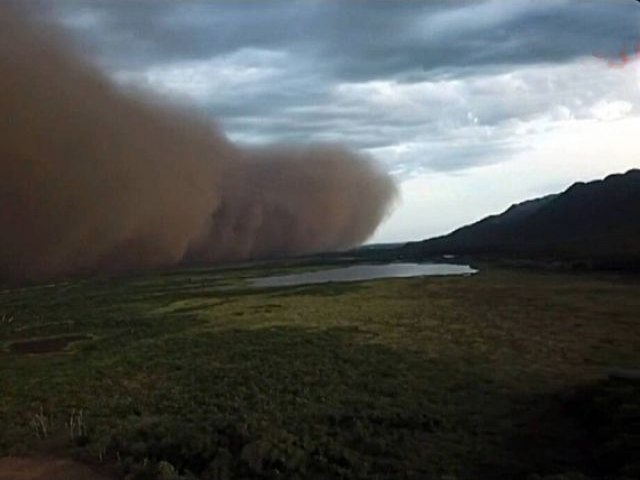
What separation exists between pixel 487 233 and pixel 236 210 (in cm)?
4336

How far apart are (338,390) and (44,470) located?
6.55 metres

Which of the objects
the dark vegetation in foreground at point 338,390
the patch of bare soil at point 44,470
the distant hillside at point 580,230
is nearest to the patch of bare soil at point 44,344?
the dark vegetation in foreground at point 338,390

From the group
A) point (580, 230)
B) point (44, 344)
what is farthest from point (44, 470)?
point (580, 230)

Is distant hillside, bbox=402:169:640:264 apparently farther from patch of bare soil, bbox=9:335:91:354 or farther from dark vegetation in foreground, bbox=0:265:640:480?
patch of bare soil, bbox=9:335:91:354

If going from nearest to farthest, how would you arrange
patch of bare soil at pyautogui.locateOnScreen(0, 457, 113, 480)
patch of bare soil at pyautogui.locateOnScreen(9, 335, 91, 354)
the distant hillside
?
patch of bare soil at pyautogui.locateOnScreen(0, 457, 113, 480) → patch of bare soil at pyautogui.locateOnScreen(9, 335, 91, 354) → the distant hillside

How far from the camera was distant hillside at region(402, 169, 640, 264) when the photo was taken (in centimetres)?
6719

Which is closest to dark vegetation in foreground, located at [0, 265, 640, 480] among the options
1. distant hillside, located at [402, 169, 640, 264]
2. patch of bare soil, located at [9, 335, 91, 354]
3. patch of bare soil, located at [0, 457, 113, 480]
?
patch of bare soil, located at [9, 335, 91, 354]

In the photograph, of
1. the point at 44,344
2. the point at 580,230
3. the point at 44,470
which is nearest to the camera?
the point at 44,470

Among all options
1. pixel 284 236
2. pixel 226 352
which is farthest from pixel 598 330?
pixel 284 236

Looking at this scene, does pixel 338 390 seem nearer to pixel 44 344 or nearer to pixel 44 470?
pixel 44 470

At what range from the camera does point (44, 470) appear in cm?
1142

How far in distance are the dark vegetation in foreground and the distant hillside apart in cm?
3085

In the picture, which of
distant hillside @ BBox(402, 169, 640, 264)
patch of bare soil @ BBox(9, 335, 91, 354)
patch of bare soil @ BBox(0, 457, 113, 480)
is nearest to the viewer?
patch of bare soil @ BBox(0, 457, 113, 480)

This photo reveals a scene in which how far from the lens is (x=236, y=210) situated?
324ft
